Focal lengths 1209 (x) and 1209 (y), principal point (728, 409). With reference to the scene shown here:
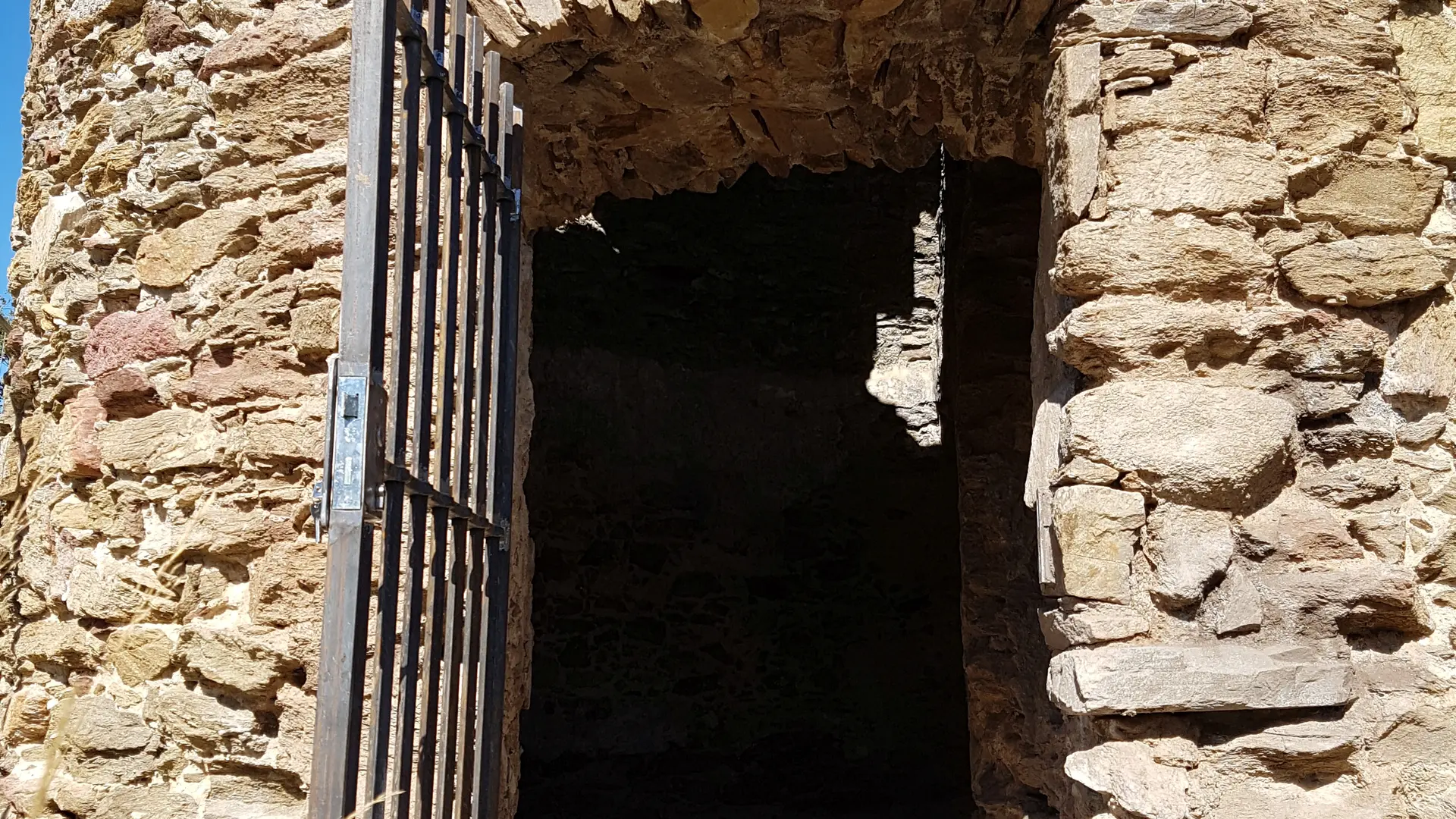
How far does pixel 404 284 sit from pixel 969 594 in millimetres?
3288

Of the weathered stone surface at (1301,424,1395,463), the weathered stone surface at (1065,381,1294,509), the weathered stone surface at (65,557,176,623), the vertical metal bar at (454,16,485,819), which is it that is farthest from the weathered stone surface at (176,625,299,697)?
the weathered stone surface at (1301,424,1395,463)

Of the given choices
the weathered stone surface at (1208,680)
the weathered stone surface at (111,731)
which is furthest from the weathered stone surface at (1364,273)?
the weathered stone surface at (111,731)

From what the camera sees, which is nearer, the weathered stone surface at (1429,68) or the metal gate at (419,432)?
the metal gate at (419,432)

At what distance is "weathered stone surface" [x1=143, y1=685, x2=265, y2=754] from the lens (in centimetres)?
238

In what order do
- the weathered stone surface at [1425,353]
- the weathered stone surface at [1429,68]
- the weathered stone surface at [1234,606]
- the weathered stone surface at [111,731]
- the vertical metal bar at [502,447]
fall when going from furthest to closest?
the weathered stone surface at [111,731] < the vertical metal bar at [502,447] < the weathered stone surface at [1429,68] < the weathered stone surface at [1425,353] < the weathered stone surface at [1234,606]

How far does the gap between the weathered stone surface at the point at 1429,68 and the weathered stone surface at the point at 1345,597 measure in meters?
0.78

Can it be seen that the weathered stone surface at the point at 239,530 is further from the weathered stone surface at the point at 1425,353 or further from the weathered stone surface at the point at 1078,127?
the weathered stone surface at the point at 1425,353

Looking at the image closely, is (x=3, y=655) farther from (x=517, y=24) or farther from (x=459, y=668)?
(x=517, y=24)

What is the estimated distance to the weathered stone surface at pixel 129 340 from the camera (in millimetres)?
2551

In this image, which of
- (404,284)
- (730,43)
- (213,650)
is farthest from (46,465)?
(730,43)

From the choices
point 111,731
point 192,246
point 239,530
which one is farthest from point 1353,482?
point 111,731

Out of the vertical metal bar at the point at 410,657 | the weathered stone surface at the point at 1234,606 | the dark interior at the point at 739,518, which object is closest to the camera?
the vertical metal bar at the point at 410,657

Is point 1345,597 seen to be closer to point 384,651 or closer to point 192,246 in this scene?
point 384,651

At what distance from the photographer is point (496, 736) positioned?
7.75 feet
